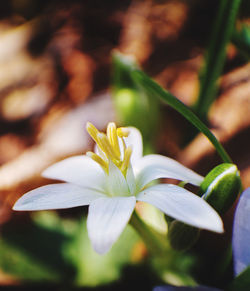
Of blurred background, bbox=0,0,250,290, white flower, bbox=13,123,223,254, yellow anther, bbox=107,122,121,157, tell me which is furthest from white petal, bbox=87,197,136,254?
blurred background, bbox=0,0,250,290

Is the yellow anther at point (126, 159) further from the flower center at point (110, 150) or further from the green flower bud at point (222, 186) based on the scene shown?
the green flower bud at point (222, 186)

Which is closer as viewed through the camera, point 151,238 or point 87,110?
point 151,238

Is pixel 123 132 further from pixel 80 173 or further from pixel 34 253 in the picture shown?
pixel 34 253

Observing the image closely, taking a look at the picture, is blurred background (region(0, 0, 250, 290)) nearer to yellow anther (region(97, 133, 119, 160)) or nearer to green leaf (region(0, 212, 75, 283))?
green leaf (region(0, 212, 75, 283))

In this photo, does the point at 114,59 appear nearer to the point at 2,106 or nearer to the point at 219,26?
Result: the point at 219,26

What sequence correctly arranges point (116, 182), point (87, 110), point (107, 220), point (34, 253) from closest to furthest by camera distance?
point (107, 220) < point (116, 182) < point (34, 253) < point (87, 110)

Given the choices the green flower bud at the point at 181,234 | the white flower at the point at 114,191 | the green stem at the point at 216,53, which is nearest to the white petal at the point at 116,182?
the white flower at the point at 114,191

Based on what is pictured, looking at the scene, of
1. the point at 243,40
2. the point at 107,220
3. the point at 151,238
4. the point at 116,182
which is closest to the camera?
the point at 107,220

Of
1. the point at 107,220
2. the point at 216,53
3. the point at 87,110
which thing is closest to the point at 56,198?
the point at 107,220
